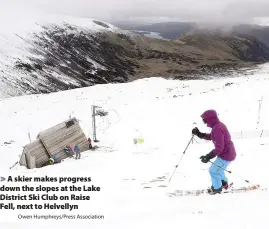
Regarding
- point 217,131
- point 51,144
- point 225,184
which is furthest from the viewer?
point 51,144

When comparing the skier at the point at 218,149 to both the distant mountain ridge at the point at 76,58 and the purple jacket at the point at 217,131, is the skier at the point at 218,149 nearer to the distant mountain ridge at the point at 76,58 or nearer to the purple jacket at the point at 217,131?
the purple jacket at the point at 217,131

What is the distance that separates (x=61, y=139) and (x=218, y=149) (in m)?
14.9

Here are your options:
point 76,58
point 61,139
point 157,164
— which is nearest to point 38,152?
point 61,139

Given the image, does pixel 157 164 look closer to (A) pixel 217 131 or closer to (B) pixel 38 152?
(A) pixel 217 131

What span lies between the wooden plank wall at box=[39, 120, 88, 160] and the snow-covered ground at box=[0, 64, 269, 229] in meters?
1.38

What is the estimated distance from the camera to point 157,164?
16.2 meters

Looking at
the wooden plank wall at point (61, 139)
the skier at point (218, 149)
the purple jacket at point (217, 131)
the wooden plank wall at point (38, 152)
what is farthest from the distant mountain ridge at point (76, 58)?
the purple jacket at point (217, 131)

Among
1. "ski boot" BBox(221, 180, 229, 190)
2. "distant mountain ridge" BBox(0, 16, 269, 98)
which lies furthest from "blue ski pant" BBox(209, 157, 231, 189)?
"distant mountain ridge" BBox(0, 16, 269, 98)

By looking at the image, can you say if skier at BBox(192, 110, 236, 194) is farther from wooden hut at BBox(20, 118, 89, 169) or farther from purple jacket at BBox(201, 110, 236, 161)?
wooden hut at BBox(20, 118, 89, 169)

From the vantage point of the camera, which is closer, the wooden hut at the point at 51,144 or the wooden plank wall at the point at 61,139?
the wooden hut at the point at 51,144

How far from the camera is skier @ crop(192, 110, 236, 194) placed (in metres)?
9.65

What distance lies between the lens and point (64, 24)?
161500 mm

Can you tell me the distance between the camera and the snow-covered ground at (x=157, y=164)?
884 cm

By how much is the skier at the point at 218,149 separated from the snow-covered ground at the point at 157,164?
485mm
